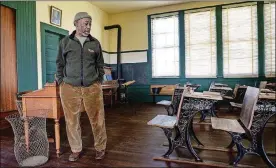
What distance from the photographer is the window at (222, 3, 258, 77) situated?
6.37 meters

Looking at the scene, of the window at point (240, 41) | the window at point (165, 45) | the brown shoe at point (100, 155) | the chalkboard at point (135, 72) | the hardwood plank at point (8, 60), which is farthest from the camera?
the chalkboard at point (135, 72)

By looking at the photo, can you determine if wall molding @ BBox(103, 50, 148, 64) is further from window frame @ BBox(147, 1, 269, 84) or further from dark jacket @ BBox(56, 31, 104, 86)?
dark jacket @ BBox(56, 31, 104, 86)

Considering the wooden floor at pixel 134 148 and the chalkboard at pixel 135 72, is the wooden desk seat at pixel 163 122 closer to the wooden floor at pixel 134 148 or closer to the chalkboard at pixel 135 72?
the wooden floor at pixel 134 148

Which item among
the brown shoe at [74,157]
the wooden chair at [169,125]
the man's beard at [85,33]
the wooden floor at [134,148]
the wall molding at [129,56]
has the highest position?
the wall molding at [129,56]

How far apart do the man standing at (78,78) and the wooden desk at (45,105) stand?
0.16 meters

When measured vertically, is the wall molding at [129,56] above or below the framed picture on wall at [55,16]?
below

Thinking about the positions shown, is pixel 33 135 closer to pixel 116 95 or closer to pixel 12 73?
pixel 12 73

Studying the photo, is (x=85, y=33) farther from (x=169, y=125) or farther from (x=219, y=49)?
(x=219, y=49)

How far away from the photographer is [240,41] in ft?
21.3

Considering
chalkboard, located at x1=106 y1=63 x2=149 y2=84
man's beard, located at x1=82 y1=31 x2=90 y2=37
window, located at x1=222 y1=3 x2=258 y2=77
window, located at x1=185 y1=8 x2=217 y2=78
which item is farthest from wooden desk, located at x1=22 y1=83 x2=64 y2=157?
window, located at x1=222 y1=3 x2=258 y2=77

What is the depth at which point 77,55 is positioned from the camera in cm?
219

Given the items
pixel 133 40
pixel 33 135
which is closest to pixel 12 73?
pixel 33 135

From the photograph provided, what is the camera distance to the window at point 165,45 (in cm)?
730

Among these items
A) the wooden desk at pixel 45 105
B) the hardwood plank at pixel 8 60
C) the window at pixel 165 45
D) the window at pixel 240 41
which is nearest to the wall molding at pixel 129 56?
the window at pixel 165 45
